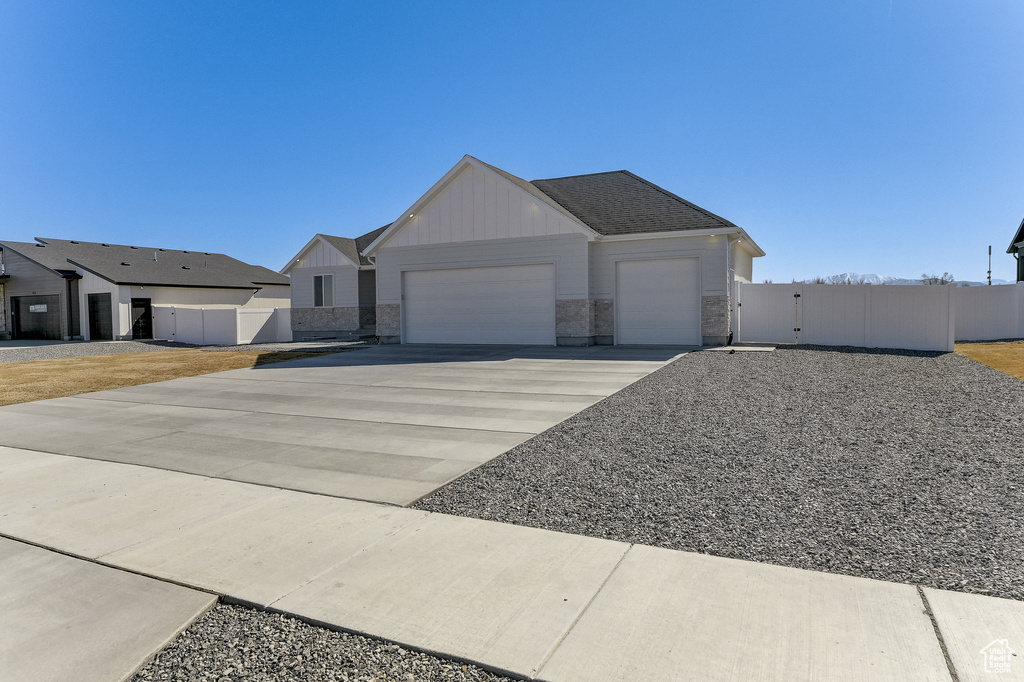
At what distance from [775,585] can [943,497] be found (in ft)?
7.37

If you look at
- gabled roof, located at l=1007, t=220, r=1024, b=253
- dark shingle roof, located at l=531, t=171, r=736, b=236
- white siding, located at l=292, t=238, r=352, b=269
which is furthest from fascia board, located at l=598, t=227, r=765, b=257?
gabled roof, located at l=1007, t=220, r=1024, b=253

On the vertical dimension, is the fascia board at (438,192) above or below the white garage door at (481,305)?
above

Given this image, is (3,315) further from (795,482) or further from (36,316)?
(795,482)

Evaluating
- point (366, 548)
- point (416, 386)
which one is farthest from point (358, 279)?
point (366, 548)

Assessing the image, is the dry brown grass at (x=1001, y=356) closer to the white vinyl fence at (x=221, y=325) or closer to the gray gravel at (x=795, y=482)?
the gray gravel at (x=795, y=482)

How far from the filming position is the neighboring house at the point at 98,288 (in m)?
30.0

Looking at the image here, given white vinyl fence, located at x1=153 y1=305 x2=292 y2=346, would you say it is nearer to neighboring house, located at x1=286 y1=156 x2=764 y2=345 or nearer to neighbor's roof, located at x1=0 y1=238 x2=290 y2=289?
neighbor's roof, located at x1=0 y1=238 x2=290 y2=289

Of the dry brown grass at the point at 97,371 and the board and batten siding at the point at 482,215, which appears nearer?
the dry brown grass at the point at 97,371

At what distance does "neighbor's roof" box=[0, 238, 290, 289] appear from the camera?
31.0 meters

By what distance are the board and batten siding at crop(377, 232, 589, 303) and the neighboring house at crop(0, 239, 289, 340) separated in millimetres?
17369

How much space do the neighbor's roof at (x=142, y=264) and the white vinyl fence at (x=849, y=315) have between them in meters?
29.7

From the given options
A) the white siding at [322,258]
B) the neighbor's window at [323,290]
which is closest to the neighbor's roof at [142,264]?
the white siding at [322,258]

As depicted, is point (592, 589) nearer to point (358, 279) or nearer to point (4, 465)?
point (4, 465)

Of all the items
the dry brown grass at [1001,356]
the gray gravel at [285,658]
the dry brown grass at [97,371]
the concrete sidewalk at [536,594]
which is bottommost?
the gray gravel at [285,658]
